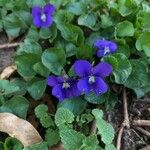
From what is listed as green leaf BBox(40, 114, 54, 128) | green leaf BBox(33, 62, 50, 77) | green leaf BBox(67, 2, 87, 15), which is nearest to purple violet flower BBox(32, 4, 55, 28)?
green leaf BBox(67, 2, 87, 15)

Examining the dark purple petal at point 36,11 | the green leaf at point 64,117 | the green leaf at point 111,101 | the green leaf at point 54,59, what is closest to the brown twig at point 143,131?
the green leaf at point 111,101

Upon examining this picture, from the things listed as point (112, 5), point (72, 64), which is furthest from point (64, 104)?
point (112, 5)

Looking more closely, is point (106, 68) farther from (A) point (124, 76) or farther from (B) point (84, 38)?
(B) point (84, 38)

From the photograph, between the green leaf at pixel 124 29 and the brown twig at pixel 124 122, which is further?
the green leaf at pixel 124 29

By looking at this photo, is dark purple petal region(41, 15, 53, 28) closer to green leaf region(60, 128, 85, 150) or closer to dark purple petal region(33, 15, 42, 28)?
dark purple petal region(33, 15, 42, 28)

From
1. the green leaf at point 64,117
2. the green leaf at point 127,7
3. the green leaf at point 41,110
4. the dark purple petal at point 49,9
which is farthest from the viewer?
the dark purple petal at point 49,9

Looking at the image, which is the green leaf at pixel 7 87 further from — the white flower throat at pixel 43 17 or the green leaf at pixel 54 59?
the white flower throat at pixel 43 17

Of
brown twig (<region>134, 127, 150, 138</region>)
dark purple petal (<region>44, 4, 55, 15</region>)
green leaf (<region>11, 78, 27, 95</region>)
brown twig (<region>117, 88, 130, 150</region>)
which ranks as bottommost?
brown twig (<region>134, 127, 150, 138</region>)
